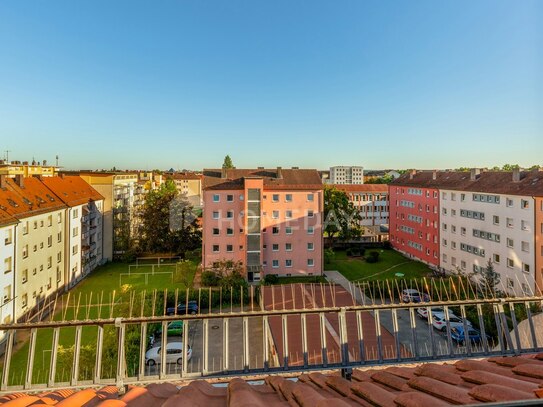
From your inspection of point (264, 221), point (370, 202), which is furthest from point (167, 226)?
point (370, 202)

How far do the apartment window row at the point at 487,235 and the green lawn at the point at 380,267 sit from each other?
659 centimetres

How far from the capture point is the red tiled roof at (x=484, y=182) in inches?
1146

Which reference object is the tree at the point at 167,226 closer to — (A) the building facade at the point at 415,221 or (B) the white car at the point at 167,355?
(B) the white car at the point at 167,355

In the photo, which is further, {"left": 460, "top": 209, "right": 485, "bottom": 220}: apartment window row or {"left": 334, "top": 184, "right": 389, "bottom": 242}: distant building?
{"left": 334, "top": 184, "right": 389, "bottom": 242}: distant building

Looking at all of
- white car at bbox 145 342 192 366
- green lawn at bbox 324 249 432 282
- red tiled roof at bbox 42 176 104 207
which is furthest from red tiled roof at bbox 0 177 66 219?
green lawn at bbox 324 249 432 282

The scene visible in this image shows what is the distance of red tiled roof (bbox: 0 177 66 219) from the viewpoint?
82.8 ft

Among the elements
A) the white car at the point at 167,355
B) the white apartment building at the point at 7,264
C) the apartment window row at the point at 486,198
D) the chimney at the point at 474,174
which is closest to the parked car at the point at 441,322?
the apartment window row at the point at 486,198

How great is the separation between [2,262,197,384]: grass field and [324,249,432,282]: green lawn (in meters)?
17.1

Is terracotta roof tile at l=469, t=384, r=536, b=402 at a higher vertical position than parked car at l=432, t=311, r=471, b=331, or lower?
higher

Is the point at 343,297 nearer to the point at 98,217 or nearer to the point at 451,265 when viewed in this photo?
the point at 451,265

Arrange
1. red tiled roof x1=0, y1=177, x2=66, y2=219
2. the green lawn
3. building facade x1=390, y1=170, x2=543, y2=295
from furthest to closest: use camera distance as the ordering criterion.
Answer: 1. the green lawn
2. building facade x1=390, y1=170, x2=543, y2=295
3. red tiled roof x1=0, y1=177, x2=66, y2=219

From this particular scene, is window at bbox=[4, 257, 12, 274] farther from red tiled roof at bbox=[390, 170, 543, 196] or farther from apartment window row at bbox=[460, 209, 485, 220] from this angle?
apartment window row at bbox=[460, 209, 485, 220]

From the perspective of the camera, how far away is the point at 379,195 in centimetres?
7488

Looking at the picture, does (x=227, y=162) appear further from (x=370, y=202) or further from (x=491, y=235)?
(x=491, y=235)
